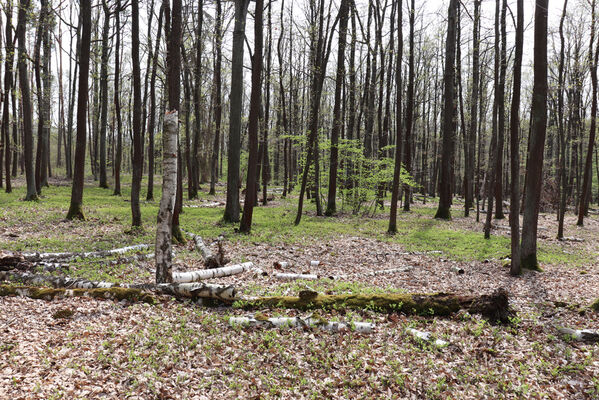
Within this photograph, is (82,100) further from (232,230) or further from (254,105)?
(232,230)

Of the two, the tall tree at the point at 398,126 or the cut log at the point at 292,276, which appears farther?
the tall tree at the point at 398,126

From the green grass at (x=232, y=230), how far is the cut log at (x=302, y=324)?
6.22 metres

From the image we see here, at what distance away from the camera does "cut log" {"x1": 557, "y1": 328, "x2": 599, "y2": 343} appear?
211 inches

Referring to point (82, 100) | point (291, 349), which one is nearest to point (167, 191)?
point (291, 349)

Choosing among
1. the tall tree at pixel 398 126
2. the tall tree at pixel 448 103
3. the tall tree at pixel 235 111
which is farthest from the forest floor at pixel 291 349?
the tall tree at pixel 448 103

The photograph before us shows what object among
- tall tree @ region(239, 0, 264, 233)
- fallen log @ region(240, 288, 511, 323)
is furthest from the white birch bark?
tall tree @ region(239, 0, 264, 233)

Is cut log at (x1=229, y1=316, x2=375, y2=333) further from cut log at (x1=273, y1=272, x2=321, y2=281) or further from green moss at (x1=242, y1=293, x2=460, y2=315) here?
cut log at (x1=273, y1=272, x2=321, y2=281)

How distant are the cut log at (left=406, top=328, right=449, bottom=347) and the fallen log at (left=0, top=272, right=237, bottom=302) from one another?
2949 millimetres

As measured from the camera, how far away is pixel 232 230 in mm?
13500

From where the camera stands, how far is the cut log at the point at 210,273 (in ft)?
24.0

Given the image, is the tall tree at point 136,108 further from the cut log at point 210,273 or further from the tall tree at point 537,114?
the tall tree at point 537,114

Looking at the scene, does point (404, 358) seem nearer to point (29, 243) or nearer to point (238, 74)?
point (29, 243)

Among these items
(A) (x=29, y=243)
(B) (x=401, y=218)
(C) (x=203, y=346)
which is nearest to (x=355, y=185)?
(B) (x=401, y=218)

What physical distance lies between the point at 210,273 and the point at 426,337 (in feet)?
15.3
